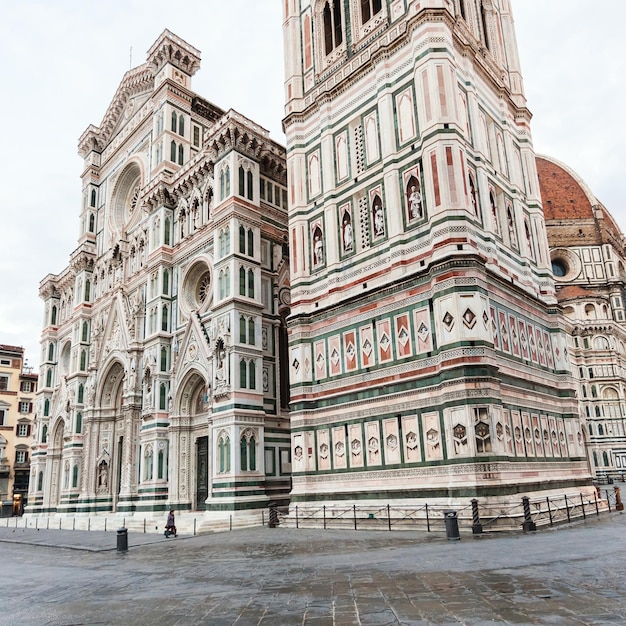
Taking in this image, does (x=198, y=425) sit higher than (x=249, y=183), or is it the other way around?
(x=249, y=183)

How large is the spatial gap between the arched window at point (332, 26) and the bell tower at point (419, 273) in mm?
96

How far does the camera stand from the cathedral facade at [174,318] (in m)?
28.2

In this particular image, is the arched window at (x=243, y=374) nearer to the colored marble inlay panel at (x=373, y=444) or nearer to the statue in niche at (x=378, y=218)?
the colored marble inlay panel at (x=373, y=444)

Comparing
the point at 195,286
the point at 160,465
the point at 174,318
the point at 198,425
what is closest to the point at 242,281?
the point at 195,286

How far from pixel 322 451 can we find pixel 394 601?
51.4 feet

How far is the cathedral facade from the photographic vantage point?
92.5 feet

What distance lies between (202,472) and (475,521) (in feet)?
54.6

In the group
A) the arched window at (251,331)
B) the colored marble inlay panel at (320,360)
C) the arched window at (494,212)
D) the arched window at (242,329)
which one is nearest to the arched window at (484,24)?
the arched window at (494,212)

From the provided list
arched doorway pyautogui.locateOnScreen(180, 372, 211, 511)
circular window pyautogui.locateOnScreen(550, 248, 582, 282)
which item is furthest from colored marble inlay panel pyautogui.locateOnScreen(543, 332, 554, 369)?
circular window pyautogui.locateOnScreen(550, 248, 582, 282)

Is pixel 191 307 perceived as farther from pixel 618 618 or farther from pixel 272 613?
pixel 618 618

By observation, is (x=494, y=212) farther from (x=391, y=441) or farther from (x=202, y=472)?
(x=202, y=472)

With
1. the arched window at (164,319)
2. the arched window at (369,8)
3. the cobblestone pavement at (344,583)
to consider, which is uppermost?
the arched window at (369,8)

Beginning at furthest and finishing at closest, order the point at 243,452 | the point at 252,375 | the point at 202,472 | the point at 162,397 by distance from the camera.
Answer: the point at 162,397 → the point at 202,472 → the point at 252,375 → the point at 243,452

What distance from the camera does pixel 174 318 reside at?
33.0m
